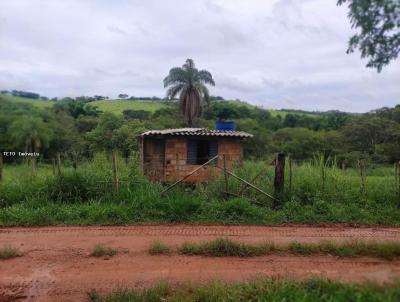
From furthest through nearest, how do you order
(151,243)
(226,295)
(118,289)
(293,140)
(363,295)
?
(293,140)
(151,243)
(118,289)
(226,295)
(363,295)

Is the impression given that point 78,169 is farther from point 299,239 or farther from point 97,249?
point 299,239

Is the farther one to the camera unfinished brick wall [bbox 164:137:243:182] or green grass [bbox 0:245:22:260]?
unfinished brick wall [bbox 164:137:243:182]

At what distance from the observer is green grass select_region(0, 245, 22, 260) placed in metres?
6.67

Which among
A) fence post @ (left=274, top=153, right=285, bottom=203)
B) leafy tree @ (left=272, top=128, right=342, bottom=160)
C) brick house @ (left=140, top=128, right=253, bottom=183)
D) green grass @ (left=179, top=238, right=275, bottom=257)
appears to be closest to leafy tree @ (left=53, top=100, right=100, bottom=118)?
leafy tree @ (left=272, top=128, right=342, bottom=160)

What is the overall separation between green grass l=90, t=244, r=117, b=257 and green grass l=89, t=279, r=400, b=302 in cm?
179

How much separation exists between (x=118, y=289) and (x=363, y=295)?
297cm

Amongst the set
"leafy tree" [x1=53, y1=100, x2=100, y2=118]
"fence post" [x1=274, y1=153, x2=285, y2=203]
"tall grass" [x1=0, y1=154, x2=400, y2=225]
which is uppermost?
"leafy tree" [x1=53, y1=100, x2=100, y2=118]

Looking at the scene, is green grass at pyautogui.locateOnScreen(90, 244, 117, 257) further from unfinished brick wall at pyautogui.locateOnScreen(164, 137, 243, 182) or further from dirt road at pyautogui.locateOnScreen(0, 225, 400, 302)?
unfinished brick wall at pyautogui.locateOnScreen(164, 137, 243, 182)

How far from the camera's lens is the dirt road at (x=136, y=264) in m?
5.45

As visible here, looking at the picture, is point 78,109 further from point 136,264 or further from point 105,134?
point 136,264

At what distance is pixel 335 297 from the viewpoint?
4070mm

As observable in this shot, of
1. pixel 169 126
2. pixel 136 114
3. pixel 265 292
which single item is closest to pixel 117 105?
pixel 136 114

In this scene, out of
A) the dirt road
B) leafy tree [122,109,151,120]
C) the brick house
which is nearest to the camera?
the dirt road

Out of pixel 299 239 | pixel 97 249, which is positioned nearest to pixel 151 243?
pixel 97 249
